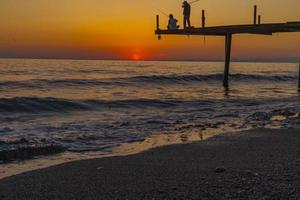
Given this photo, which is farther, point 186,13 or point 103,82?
point 103,82

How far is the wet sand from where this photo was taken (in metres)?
5.54

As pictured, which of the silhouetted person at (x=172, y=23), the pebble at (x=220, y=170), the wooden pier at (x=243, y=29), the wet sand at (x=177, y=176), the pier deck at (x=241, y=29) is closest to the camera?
the wet sand at (x=177, y=176)

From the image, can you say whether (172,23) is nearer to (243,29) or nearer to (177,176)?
(243,29)

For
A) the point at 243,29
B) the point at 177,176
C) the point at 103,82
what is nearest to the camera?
the point at 177,176

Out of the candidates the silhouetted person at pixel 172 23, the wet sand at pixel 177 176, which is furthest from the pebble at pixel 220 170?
the silhouetted person at pixel 172 23

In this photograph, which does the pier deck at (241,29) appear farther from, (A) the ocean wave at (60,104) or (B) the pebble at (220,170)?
(B) the pebble at (220,170)

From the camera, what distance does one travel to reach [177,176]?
6.47m

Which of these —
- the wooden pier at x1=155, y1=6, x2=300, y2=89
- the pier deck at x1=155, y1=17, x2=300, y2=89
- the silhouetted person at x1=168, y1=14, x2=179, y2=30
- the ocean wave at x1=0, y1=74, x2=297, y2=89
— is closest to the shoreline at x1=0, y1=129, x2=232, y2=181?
the wooden pier at x1=155, y1=6, x2=300, y2=89

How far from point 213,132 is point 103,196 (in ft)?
20.3

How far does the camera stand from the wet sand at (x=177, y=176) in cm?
554

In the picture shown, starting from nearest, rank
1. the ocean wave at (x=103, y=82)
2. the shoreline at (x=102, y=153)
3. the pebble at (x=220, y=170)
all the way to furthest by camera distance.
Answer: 1. the pebble at (x=220, y=170)
2. the shoreline at (x=102, y=153)
3. the ocean wave at (x=103, y=82)

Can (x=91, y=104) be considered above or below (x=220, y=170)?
below

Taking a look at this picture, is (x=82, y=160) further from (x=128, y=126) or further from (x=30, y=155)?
(x=128, y=126)

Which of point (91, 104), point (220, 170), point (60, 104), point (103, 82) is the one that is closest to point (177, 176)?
point (220, 170)
